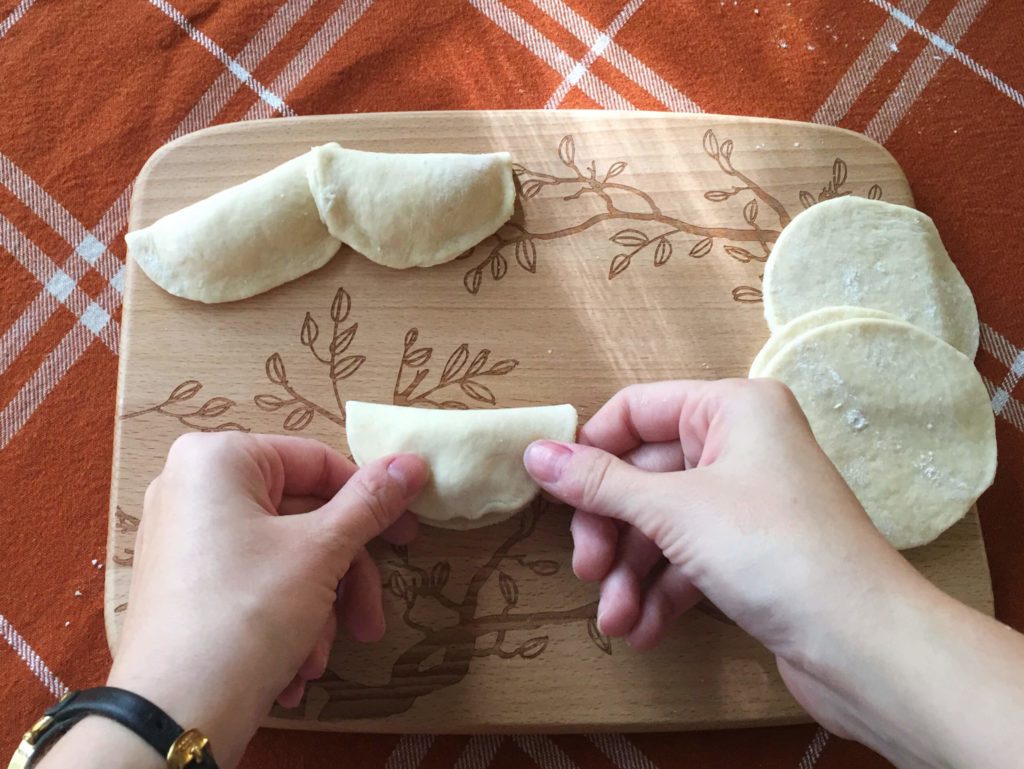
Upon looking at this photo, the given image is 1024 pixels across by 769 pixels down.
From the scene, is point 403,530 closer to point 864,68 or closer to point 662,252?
point 662,252

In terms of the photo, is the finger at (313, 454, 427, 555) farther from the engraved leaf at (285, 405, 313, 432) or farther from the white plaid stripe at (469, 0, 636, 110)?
the white plaid stripe at (469, 0, 636, 110)

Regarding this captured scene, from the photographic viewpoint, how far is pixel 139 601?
751mm

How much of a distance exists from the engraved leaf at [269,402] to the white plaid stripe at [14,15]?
0.85 m

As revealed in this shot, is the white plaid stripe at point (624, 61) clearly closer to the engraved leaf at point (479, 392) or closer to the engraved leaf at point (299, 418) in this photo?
the engraved leaf at point (479, 392)

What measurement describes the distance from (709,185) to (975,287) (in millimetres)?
457

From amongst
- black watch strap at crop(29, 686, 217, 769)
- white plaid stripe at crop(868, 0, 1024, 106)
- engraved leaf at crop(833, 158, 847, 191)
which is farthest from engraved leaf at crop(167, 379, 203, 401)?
white plaid stripe at crop(868, 0, 1024, 106)

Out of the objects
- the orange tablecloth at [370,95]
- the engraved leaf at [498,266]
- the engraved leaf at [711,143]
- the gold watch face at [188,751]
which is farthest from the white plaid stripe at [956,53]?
the gold watch face at [188,751]

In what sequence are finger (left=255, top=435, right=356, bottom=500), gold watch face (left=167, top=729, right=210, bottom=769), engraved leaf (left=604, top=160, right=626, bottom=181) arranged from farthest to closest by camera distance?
engraved leaf (left=604, top=160, right=626, bottom=181), finger (left=255, top=435, right=356, bottom=500), gold watch face (left=167, top=729, right=210, bottom=769)

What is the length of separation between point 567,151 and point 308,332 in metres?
0.47

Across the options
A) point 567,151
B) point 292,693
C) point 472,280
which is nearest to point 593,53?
point 567,151

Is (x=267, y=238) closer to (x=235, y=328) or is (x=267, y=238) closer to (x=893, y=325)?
(x=235, y=328)

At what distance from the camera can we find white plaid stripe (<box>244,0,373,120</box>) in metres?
1.31

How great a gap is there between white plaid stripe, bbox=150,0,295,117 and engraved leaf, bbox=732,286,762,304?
790 millimetres

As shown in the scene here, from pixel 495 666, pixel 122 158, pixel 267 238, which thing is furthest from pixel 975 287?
pixel 122 158
